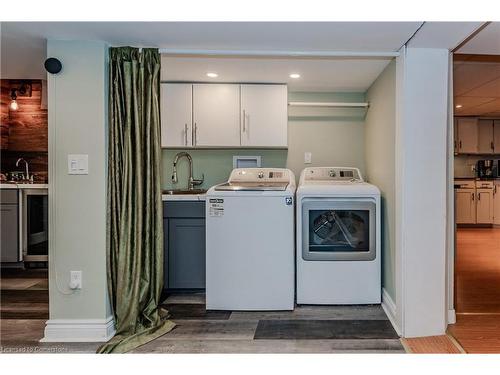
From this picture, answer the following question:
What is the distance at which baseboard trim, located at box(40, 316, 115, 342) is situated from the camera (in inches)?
87.3

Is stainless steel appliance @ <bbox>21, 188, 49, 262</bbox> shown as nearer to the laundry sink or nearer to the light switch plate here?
the laundry sink

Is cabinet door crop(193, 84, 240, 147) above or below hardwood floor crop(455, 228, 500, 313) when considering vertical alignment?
above

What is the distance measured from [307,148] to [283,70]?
3.30ft

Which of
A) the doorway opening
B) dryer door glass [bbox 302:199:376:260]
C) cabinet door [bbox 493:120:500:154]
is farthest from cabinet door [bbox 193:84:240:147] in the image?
cabinet door [bbox 493:120:500:154]

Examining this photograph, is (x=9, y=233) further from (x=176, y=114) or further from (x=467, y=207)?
(x=467, y=207)

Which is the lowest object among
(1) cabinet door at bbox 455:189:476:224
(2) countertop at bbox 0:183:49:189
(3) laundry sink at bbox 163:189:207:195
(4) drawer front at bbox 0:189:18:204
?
(1) cabinet door at bbox 455:189:476:224

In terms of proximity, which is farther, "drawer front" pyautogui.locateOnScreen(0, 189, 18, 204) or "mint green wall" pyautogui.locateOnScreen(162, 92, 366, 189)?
"drawer front" pyautogui.locateOnScreen(0, 189, 18, 204)

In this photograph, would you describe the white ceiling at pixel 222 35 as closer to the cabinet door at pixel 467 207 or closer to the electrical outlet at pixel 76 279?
the electrical outlet at pixel 76 279

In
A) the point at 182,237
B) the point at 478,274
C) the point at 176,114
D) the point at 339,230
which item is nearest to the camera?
the point at 339,230

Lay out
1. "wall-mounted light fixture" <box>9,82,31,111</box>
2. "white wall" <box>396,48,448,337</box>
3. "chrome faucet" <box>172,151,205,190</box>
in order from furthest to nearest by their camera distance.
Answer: "wall-mounted light fixture" <box>9,82,31,111</box>
"chrome faucet" <box>172,151,205,190</box>
"white wall" <box>396,48,448,337</box>

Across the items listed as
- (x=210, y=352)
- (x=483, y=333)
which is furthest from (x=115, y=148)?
(x=483, y=333)

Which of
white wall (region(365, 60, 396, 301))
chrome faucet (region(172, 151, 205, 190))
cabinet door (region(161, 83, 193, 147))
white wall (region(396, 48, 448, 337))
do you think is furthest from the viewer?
chrome faucet (region(172, 151, 205, 190))

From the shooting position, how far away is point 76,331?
222 cm

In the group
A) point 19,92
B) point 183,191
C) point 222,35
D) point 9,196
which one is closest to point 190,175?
point 183,191
